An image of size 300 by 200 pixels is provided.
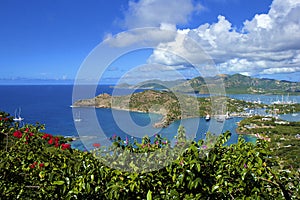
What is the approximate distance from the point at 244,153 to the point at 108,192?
1.04m

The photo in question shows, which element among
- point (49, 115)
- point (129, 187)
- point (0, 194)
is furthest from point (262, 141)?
point (49, 115)

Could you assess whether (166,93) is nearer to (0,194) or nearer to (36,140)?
(0,194)

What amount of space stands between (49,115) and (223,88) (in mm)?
79719

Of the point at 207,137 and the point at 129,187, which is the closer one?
the point at 129,187

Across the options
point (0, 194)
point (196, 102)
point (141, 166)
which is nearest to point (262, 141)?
point (196, 102)

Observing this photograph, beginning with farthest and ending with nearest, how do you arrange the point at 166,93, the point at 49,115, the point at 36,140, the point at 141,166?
the point at 49,115
the point at 36,140
the point at 166,93
the point at 141,166

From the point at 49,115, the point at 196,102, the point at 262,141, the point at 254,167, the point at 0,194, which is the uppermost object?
the point at 196,102

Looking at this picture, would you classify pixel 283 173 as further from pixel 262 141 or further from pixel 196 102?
pixel 196 102

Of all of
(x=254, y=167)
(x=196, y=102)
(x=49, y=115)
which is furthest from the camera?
(x=49, y=115)

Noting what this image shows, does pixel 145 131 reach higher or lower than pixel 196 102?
lower

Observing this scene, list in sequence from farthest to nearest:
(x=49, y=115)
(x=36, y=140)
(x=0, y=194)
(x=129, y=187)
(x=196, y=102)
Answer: (x=49, y=115)
(x=36, y=140)
(x=196, y=102)
(x=0, y=194)
(x=129, y=187)

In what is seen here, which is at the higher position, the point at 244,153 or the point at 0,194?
the point at 244,153

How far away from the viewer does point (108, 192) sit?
4.85ft

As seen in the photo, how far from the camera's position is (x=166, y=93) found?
9.71 feet
